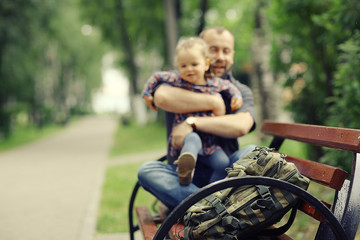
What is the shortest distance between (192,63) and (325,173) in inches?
39.2

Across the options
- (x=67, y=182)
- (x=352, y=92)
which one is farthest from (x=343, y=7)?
(x=67, y=182)

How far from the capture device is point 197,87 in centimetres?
259

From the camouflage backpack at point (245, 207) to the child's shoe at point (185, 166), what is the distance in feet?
0.77

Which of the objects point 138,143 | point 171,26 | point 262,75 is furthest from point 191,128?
point 171,26

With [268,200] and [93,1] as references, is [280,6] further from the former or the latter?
[93,1]

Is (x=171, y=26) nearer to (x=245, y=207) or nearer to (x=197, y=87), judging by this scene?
(x=197, y=87)

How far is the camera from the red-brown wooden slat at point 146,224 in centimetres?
237

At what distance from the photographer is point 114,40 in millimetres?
26781

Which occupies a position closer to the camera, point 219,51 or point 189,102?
point 189,102

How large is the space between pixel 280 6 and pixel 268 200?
455cm

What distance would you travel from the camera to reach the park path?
4934 millimetres

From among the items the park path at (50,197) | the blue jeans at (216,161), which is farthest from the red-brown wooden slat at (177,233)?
the park path at (50,197)

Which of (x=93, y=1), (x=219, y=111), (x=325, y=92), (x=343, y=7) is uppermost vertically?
(x=93, y=1)

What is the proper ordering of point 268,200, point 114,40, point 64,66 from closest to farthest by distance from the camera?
point 268,200 → point 114,40 → point 64,66
